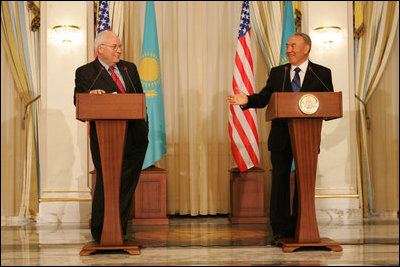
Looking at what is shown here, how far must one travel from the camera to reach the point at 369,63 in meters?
5.89

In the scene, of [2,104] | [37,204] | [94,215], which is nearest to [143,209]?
[37,204]

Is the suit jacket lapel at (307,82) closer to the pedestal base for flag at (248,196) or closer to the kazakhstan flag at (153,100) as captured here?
the pedestal base for flag at (248,196)

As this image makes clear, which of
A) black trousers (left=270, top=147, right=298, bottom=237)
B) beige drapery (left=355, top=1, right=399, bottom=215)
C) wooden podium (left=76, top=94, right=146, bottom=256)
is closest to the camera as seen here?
wooden podium (left=76, top=94, right=146, bottom=256)

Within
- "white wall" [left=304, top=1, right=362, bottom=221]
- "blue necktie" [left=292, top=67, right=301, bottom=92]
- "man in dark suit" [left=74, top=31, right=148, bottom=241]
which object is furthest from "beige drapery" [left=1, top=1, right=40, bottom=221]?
"white wall" [left=304, top=1, right=362, bottom=221]

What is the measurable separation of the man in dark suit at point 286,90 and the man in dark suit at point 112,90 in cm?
92

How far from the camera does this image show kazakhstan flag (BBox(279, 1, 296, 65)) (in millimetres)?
5605

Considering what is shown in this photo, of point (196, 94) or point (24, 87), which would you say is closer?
point (24, 87)

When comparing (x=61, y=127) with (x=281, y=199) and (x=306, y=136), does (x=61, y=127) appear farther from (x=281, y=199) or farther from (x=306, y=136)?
(x=306, y=136)

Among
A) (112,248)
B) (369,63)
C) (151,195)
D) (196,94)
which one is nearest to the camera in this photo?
(112,248)

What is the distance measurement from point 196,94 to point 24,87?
84.1 inches

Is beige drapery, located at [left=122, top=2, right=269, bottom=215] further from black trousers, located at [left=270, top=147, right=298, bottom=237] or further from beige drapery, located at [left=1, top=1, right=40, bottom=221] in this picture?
black trousers, located at [left=270, top=147, right=298, bottom=237]

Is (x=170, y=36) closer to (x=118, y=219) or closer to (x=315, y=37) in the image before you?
(x=315, y=37)

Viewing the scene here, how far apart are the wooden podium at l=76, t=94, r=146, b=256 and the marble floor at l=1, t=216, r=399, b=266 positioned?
0.10 m

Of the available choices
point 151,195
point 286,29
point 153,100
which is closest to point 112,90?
point 153,100
